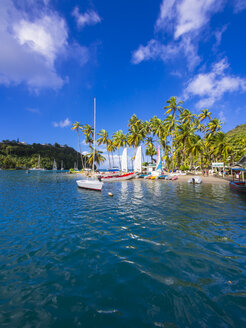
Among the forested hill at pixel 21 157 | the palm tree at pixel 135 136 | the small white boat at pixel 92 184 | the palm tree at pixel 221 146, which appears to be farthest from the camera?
the forested hill at pixel 21 157

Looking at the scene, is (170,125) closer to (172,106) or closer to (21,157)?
(172,106)

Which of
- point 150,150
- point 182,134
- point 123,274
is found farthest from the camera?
point 150,150

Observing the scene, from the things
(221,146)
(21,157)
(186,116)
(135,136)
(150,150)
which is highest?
(186,116)

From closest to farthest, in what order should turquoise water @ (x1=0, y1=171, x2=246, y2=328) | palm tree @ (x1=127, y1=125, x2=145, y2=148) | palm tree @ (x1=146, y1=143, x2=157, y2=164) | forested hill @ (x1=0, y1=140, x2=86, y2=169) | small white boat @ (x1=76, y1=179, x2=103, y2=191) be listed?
turquoise water @ (x1=0, y1=171, x2=246, y2=328) < small white boat @ (x1=76, y1=179, x2=103, y2=191) < palm tree @ (x1=127, y1=125, x2=145, y2=148) < palm tree @ (x1=146, y1=143, x2=157, y2=164) < forested hill @ (x1=0, y1=140, x2=86, y2=169)

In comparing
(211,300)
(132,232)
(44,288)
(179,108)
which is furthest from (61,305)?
(179,108)

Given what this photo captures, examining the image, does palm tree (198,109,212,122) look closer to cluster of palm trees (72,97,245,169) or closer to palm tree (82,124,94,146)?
cluster of palm trees (72,97,245,169)

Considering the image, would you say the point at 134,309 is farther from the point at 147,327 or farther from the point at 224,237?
the point at 224,237

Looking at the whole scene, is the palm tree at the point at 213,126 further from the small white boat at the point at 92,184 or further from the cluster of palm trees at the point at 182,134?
the small white boat at the point at 92,184

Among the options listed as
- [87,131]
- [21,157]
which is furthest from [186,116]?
[21,157]

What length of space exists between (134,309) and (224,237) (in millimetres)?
6090

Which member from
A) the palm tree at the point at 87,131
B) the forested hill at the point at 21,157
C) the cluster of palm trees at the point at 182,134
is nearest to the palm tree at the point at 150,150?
the cluster of palm trees at the point at 182,134

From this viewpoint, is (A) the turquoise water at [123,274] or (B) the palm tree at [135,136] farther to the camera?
(B) the palm tree at [135,136]

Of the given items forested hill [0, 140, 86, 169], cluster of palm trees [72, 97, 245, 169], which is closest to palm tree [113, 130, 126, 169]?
cluster of palm trees [72, 97, 245, 169]

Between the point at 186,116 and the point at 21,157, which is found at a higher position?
the point at 186,116
